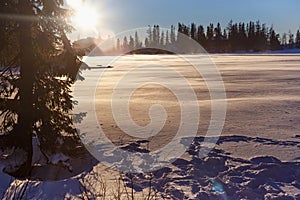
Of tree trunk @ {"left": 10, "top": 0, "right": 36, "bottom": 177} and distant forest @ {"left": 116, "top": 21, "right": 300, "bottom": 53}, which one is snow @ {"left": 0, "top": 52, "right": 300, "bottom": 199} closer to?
tree trunk @ {"left": 10, "top": 0, "right": 36, "bottom": 177}

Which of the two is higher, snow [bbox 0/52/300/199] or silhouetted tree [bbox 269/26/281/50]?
silhouetted tree [bbox 269/26/281/50]

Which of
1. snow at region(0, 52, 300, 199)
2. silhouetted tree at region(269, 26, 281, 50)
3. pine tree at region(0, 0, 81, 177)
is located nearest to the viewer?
snow at region(0, 52, 300, 199)

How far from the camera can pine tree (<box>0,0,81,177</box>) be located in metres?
4.96

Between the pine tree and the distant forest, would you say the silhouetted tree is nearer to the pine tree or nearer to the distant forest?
the distant forest

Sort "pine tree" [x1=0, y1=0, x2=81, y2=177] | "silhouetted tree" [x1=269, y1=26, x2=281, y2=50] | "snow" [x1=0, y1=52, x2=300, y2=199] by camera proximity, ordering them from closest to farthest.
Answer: "snow" [x1=0, y1=52, x2=300, y2=199] < "pine tree" [x1=0, y1=0, x2=81, y2=177] < "silhouetted tree" [x1=269, y1=26, x2=281, y2=50]

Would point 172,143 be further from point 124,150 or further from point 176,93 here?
point 176,93

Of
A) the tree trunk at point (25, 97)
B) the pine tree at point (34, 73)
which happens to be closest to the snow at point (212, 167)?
the tree trunk at point (25, 97)

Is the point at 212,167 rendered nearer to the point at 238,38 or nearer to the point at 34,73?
the point at 34,73

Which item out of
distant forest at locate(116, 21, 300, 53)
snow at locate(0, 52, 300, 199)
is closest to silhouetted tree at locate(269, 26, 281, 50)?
distant forest at locate(116, 21, 300, 53)

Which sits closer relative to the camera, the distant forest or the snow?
the snow

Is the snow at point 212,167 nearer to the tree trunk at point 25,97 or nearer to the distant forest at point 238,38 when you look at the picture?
the tree trunk at point 25,97

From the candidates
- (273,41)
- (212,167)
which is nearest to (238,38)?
(273,41)

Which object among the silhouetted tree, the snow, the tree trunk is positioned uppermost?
the silhouetted tree

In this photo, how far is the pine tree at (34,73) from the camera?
4.96 m
